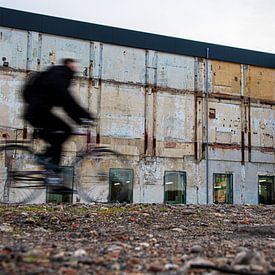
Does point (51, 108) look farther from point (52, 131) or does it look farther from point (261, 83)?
point (261, 83)

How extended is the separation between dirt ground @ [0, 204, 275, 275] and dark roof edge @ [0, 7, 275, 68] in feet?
51.5

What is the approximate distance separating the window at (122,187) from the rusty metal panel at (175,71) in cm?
515

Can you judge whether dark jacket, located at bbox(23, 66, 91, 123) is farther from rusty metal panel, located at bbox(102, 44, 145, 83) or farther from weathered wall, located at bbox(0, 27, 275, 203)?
rusty metal panel, located at bbox(102, 44, 145, 83)

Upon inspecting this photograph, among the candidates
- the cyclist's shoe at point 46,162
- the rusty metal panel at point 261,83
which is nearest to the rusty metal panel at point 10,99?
the rusty metal panel at point 261,83

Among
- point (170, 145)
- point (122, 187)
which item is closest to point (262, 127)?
point (170, 145)

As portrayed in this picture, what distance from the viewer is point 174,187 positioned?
24.3m

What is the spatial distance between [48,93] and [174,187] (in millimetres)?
17886

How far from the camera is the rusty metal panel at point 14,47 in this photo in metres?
22.0

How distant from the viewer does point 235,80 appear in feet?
87.1

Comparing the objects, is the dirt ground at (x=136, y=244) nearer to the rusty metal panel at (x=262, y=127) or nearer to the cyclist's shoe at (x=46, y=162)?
the cyclist's shoe at (x=46, y=162)

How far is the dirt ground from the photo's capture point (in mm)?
3195

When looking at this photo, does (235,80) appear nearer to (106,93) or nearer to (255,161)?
(255,161)

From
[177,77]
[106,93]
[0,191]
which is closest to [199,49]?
[177,77]

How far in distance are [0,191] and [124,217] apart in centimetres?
1387
